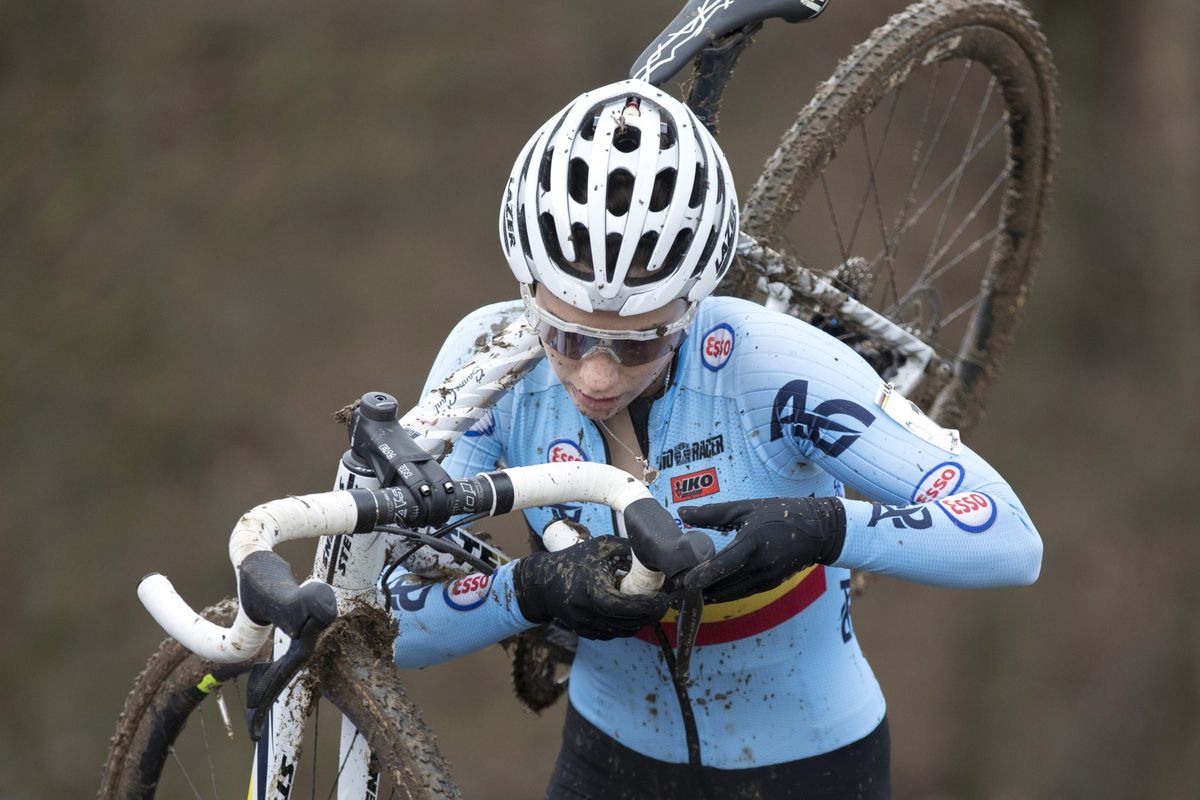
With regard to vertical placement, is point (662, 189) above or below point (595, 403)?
above

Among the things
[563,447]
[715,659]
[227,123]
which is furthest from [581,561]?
[227,123]

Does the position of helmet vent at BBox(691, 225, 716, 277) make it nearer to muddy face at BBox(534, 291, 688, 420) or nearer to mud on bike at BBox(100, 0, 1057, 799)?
muddy face at BBox(534, 291, 688, 420)

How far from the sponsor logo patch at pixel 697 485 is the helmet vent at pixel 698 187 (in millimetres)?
480

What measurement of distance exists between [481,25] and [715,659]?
590cm

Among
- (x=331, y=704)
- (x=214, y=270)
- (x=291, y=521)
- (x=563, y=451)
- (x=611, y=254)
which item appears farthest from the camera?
(x=214, y=270)

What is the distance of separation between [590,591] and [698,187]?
2.26ft

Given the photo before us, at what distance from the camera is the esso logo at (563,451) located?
2.55m

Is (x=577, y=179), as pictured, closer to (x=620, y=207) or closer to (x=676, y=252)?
(x=620, y=207)

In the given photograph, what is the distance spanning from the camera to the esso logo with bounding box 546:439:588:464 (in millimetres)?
2555

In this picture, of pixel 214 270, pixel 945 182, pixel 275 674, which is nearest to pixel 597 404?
pixel 275 674

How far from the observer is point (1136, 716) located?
902cm

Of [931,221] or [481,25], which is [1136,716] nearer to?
[931,221]

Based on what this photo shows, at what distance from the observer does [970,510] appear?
7.70ft

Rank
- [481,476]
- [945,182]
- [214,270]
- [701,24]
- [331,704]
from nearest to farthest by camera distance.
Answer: [481,476] < [331,704] < [701,24] < [945,182] < [214,270]
